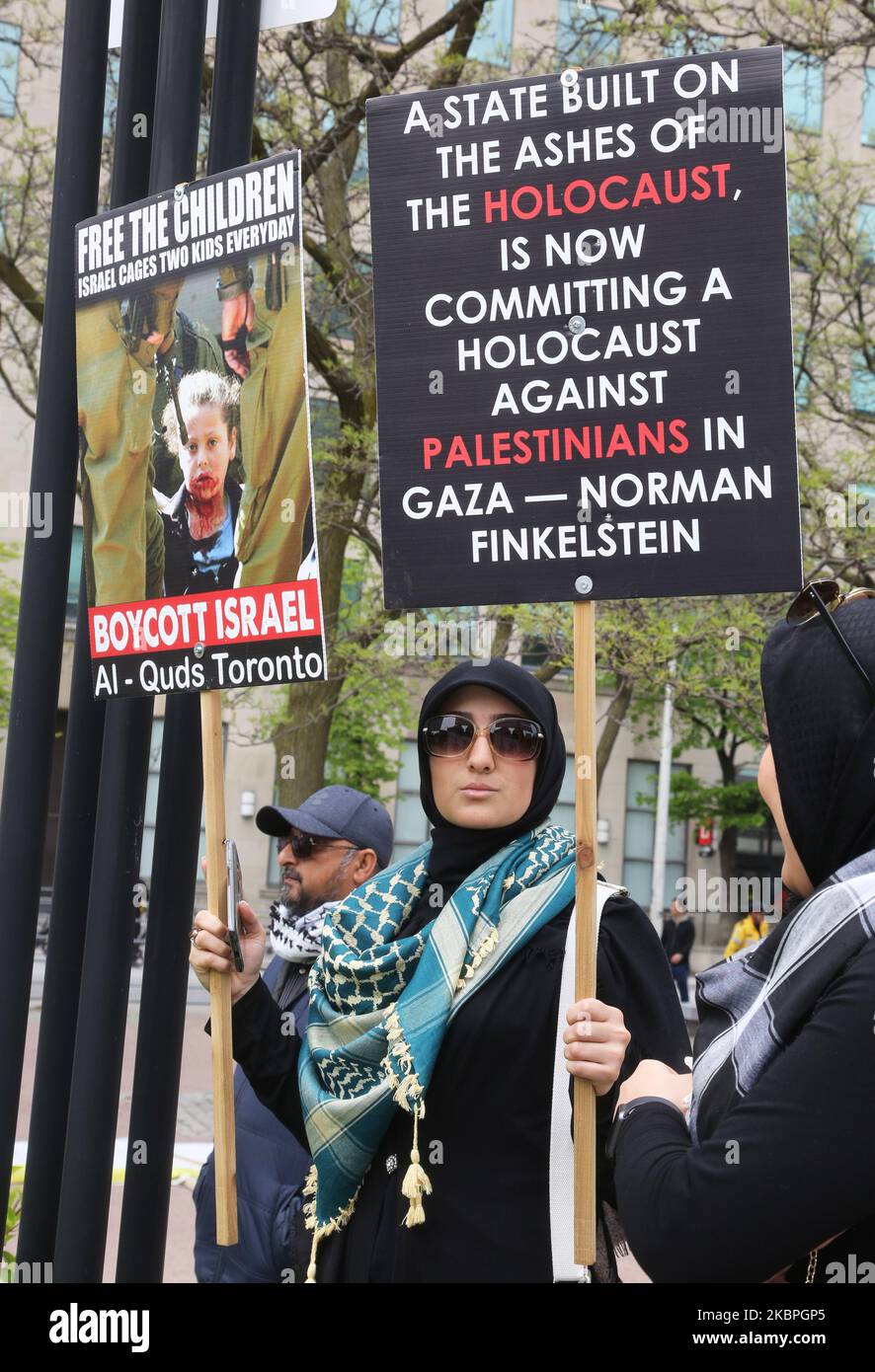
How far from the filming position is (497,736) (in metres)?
3.02

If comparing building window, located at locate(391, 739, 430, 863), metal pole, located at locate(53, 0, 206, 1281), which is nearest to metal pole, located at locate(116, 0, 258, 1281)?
metal pole, located at locate(53, 0, 206, 1281)

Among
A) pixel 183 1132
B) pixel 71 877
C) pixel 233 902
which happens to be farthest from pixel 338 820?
pixel 183 1132

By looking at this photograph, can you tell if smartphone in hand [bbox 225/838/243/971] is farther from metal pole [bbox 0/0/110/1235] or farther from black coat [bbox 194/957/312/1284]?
metal pole [bbox 0/0/110/1235]

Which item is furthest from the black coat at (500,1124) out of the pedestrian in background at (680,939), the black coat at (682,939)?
the black coat at (682,939)

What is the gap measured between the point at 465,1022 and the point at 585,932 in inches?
17.5

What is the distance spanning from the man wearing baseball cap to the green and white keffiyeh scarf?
22cm

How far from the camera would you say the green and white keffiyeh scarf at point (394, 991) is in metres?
2.76

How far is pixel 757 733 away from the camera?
38.2 feet

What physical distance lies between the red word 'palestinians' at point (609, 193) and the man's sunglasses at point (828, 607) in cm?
88

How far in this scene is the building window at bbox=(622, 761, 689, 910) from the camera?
33594mm

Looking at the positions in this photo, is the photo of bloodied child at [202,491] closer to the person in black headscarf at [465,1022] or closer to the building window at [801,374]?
the person in black headscarf at [465,1022]

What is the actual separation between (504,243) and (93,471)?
1.11 metres
